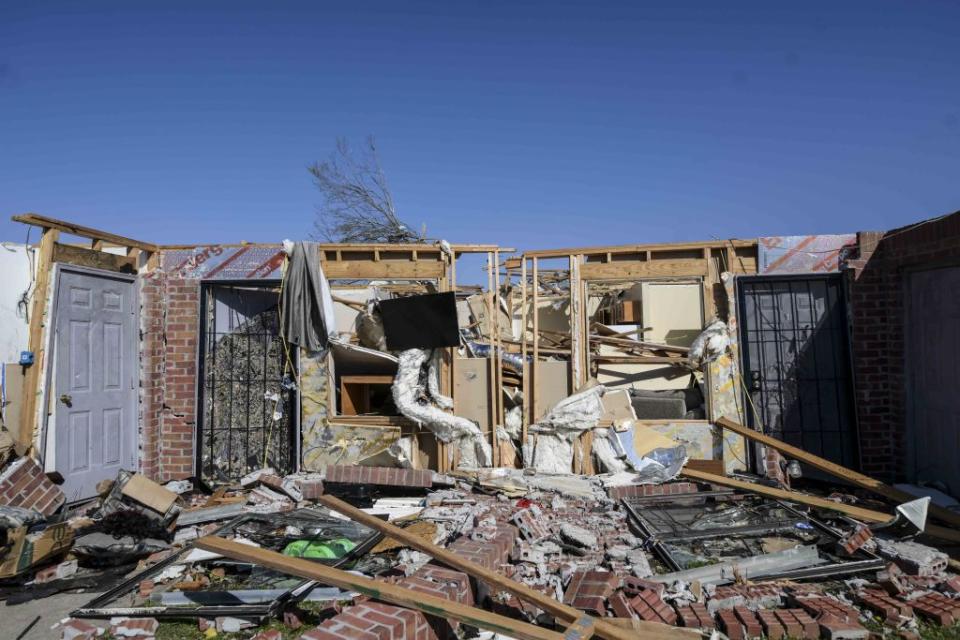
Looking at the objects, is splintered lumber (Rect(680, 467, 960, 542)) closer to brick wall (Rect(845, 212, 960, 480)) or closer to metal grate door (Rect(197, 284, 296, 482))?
brick wall (Rect(845, 212, 960, 480))

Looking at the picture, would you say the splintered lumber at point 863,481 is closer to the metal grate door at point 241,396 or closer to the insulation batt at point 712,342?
the insulation batt at point 712,342

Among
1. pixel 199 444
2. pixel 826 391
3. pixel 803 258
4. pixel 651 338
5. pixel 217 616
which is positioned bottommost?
pixel 217 616

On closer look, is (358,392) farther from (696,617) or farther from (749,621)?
(749,621)

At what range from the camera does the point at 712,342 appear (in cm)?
818

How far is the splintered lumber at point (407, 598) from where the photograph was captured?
340 cm

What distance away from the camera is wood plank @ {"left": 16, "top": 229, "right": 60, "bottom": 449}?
6.73m

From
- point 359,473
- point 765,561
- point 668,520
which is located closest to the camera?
point 765,561

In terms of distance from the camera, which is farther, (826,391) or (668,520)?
(826,391)

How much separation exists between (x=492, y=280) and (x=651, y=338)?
16.3ft

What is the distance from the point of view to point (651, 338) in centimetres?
1235

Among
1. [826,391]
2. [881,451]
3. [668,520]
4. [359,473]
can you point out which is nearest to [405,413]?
[359,473]

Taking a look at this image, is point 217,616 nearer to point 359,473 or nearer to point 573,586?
point 573,586

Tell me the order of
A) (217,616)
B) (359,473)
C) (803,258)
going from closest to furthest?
1. (217,616)
2. (359,473)
3. (803,258)

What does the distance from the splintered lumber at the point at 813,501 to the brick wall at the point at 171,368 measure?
6202 mm
